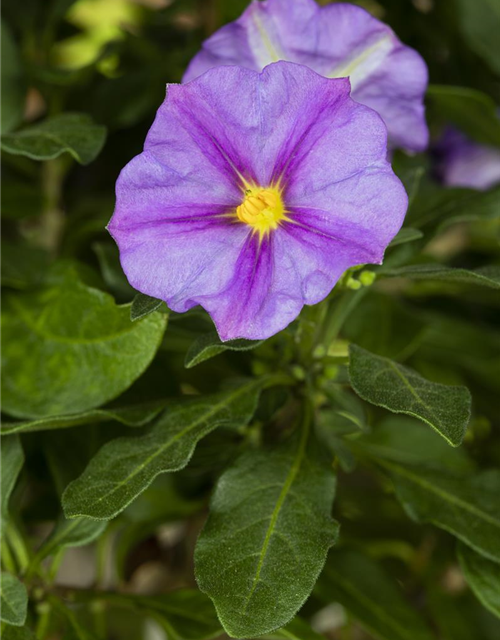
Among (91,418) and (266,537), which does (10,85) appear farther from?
(266,537)

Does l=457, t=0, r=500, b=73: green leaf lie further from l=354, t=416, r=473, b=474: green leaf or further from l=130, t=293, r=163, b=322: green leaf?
l=130, t=293, r=163, b=322: green leaf

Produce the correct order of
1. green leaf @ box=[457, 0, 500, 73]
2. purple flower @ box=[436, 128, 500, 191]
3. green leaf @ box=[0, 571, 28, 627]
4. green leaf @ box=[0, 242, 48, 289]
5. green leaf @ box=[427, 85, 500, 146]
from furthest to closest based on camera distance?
purple flower @ box=[436, 128, 500, 191] < green leaf @ box=[457, 0, 500, 73] < green leaf @ box=[427, 85, 500, 146] < green leaf @ box=[0, 242, 48, 289] < green leaf @ box=[0, 571, 28, 627]

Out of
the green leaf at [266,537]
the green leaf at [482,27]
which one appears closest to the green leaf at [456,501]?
the green leaf at [266,537]

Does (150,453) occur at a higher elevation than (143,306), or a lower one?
lower

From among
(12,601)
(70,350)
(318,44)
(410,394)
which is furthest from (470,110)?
(12,601)

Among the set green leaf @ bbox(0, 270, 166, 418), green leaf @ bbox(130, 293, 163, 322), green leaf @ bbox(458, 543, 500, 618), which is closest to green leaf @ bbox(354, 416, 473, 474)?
green leaf @ bbox(458, 543, 500, 618)
